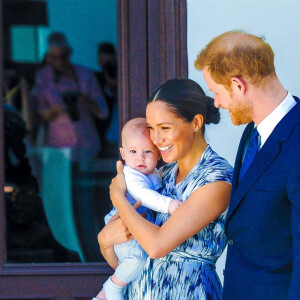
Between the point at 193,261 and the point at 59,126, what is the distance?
5.61 ft

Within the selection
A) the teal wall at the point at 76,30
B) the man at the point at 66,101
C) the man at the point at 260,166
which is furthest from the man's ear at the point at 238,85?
the man at the point at 66,101

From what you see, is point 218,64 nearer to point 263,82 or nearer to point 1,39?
point 263,82

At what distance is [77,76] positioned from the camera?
4.29 metres

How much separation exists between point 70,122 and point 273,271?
6.89 feet

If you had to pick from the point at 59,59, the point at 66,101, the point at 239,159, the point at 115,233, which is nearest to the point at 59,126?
the point at 66,101

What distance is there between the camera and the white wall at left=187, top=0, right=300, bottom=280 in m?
3.71

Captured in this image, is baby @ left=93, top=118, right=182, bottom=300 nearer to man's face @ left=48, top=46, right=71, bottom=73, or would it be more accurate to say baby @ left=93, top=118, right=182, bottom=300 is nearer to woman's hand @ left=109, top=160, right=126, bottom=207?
woman's hand @ left=109, top=160, right=126, bottom=207

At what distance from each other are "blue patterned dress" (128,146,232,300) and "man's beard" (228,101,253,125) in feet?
1.04

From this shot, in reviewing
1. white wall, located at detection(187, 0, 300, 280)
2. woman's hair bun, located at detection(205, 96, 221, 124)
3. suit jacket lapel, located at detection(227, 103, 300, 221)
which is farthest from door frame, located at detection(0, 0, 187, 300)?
suit jacket lapel, located at detection(227, 103, 300, 221)

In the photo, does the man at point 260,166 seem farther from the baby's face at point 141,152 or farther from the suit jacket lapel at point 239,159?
the baby's face at point 141,152

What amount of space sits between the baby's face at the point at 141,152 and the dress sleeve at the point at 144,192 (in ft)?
0.11

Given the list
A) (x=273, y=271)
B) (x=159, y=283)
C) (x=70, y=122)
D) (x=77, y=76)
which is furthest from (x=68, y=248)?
(x=273, y=271)

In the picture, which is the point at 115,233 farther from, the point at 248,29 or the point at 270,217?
the point at 248,29

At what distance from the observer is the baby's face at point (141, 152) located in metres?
3.02
